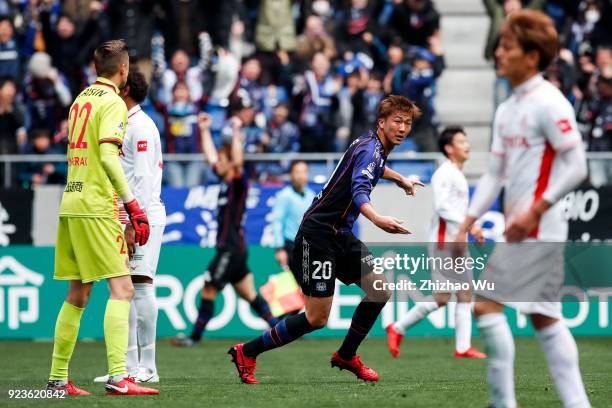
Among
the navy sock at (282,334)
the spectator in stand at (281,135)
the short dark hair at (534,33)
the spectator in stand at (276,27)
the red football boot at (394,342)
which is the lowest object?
the red football boot at (394,342)

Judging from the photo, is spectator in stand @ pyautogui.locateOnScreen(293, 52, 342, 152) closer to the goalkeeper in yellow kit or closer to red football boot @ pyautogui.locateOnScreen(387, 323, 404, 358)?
red football boot @ pyautogui.locateOnScreen(387, 323, 404, 358)

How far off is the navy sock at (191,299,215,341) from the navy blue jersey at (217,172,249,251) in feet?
2.44

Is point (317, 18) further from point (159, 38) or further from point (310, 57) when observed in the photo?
point (159, 38)

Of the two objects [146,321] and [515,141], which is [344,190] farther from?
[515,141]

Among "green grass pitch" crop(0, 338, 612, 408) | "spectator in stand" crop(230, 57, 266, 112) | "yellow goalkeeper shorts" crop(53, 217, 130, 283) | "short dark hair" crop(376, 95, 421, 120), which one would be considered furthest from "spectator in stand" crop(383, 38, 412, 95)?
"yellow goalkeeper shorts" crop(53, 217, 130, 283)

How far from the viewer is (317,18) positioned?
Result: 20.0 m

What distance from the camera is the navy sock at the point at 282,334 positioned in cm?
952

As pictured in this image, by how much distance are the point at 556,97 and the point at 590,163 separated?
10614mm

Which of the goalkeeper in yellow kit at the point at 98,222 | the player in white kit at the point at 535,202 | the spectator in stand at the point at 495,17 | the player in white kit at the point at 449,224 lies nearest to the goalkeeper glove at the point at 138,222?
the goalkeeper in yellow kit at the point at 98,222

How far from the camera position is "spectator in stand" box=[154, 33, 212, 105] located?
1864cm

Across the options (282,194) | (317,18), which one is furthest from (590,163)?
(317,18)

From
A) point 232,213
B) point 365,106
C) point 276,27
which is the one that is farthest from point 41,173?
point 276,27

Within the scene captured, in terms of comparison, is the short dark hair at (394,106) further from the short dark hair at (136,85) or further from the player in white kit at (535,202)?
the player in white kit at (535,202)

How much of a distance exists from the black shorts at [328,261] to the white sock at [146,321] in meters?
1.24
